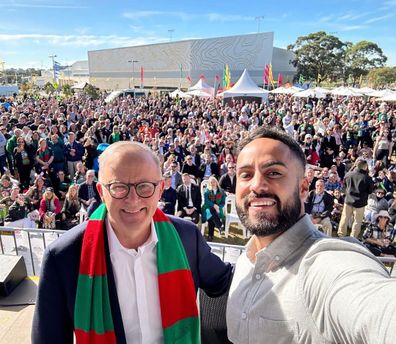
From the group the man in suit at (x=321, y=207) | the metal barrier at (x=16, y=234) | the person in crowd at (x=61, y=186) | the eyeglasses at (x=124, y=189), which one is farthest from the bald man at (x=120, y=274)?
the person in crowd at (x=61, y=186)

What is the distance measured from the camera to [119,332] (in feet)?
4.43

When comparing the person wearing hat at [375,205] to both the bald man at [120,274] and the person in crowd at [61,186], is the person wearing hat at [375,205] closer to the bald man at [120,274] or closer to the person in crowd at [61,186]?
the bald man at [120,274]

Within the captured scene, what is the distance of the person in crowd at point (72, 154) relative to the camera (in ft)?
26.1

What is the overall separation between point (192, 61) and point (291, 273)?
2304 inches

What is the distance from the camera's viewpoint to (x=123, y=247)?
1443mm

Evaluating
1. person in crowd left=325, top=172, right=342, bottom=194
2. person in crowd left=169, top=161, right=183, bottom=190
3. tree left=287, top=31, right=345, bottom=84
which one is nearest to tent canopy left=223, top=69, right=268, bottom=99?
person in crowd left=325, top=172, right=342, bottom=194

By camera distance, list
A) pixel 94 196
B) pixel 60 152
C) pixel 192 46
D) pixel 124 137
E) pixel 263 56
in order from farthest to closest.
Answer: pixel 192 46
pixel 263 56
pixel 124 137
pixel 60 152
pixel 94 196

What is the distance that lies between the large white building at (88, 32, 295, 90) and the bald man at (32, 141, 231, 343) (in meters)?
48.4

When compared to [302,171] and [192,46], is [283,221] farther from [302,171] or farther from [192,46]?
[192,46]

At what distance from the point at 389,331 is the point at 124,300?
1077 mm

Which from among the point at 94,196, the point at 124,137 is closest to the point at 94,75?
the point at 124,137

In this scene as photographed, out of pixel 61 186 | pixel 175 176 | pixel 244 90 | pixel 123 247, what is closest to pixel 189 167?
pixel 175 176

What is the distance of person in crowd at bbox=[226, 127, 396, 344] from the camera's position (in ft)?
2.76

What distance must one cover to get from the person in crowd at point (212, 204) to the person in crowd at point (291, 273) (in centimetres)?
442
